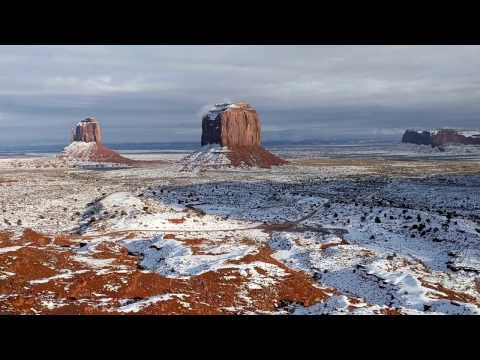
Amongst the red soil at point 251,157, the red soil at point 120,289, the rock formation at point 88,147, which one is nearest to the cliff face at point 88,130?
the rock formation at point 88,147

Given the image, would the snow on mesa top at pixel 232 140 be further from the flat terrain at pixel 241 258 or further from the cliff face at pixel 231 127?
the flat terrain at pixel 241 258

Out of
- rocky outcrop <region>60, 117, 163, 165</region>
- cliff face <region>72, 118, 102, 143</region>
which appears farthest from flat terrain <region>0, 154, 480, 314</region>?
cliff face <region>72, 118, 102, 143</region>

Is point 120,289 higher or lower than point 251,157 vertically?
lower

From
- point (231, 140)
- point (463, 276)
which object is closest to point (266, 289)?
point (463, 276)

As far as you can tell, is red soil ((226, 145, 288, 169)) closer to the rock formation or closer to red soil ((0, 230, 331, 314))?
the rock formation

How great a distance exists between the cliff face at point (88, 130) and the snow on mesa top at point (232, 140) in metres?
59.8

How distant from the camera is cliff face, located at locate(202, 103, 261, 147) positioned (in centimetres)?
14188

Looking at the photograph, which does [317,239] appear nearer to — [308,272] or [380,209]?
[308,272]

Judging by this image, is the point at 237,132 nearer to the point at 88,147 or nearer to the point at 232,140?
the point at 232,140

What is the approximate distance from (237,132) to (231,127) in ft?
9.65

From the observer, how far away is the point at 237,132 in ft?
470

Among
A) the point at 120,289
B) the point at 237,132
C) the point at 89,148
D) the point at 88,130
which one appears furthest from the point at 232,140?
the point at 120,289

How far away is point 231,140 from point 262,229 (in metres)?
110

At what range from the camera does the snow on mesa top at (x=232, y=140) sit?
130625 mm
